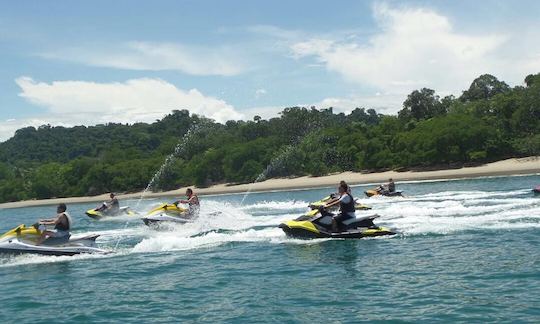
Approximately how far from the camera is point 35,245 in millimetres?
18406

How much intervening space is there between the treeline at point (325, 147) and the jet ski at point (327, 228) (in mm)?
42946

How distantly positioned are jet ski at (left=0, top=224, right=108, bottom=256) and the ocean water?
0.28 meters

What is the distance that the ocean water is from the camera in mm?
10883

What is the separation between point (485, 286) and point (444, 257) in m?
3.21

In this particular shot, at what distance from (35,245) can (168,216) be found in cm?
737

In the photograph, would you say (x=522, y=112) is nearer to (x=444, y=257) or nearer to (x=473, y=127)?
(x=473, y=127)

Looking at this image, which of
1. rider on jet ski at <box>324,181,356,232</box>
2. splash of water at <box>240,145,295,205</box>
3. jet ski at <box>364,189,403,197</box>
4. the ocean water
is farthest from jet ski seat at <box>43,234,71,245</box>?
splash of water at <box>240,145,295,205</box>

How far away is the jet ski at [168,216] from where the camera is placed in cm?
2511

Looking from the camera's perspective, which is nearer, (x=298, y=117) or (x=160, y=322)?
(x=160, y=322)

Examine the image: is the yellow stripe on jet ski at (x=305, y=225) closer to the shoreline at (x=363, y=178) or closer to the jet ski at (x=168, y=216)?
the jet ski at (x=168, y=216)

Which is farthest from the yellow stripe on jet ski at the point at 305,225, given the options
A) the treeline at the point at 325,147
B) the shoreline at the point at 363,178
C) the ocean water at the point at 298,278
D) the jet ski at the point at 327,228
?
the treeline at the point at 325,147

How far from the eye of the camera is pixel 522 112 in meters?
62.1

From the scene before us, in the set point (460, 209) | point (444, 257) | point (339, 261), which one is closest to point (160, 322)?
point (339, 261)

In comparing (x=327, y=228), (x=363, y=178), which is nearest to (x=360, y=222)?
(x=327, y=228)
